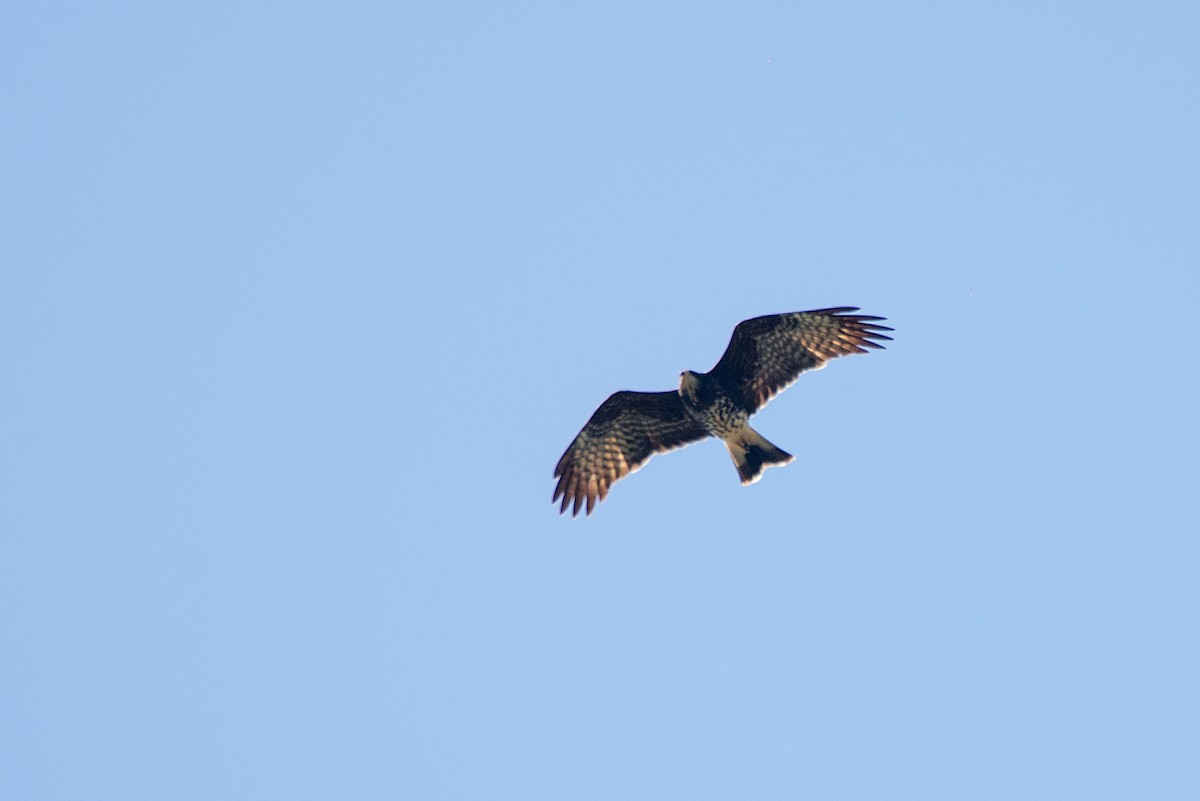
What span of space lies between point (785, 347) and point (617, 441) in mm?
2047

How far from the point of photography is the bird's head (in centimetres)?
1802

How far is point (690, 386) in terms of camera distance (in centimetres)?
1803

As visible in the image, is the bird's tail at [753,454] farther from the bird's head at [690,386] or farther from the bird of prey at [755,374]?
the bird's head at [690,386]

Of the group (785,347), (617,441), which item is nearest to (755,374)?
(785,347)

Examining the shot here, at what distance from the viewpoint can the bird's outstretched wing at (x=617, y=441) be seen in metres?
18.6

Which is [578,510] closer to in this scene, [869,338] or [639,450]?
[639,450]

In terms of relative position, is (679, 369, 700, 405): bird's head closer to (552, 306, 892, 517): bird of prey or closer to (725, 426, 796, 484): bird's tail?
(552, 306, 892, 517): bird of prey

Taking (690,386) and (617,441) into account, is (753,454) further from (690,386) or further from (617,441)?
(617,441)

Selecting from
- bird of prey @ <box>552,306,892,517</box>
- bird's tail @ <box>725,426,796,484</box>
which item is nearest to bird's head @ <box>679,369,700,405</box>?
bird of prey @ <box>552,306,892,517</box>

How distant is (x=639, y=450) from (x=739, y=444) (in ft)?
3.71

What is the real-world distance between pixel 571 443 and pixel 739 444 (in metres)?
1.80

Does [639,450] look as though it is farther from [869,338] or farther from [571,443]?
[869,338]

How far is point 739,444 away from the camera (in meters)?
18.4

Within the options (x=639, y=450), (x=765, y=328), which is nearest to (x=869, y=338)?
(x=765, y=328)
